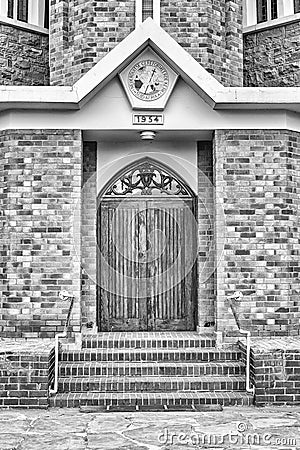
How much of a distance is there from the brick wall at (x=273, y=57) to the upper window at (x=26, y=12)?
400cm

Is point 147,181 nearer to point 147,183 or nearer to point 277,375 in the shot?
point 147,183

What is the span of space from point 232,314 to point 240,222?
128 cm

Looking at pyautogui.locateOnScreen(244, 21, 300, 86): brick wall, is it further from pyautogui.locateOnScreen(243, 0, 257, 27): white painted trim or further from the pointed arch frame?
the pointed arch frame

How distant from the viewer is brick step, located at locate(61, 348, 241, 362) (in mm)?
9219

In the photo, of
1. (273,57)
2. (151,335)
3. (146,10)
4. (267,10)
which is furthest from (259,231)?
(267,10)

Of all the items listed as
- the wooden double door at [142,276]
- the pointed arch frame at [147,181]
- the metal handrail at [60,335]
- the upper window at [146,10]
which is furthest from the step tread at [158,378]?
the upper window at [146,10]

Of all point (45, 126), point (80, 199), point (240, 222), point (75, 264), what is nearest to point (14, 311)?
point (75, 264)

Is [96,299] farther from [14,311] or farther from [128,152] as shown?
[128,152]

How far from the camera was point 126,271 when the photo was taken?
10.5 m

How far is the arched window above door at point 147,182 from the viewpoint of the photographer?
1060 cm

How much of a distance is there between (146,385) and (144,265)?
2.43m

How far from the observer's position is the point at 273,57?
43.8 feet

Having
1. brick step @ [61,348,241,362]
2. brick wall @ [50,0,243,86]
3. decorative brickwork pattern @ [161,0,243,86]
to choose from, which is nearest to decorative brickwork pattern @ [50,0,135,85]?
brick wall @ [50,0,243,86]

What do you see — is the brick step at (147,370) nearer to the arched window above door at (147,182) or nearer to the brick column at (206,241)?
the brick column at (206,241)
